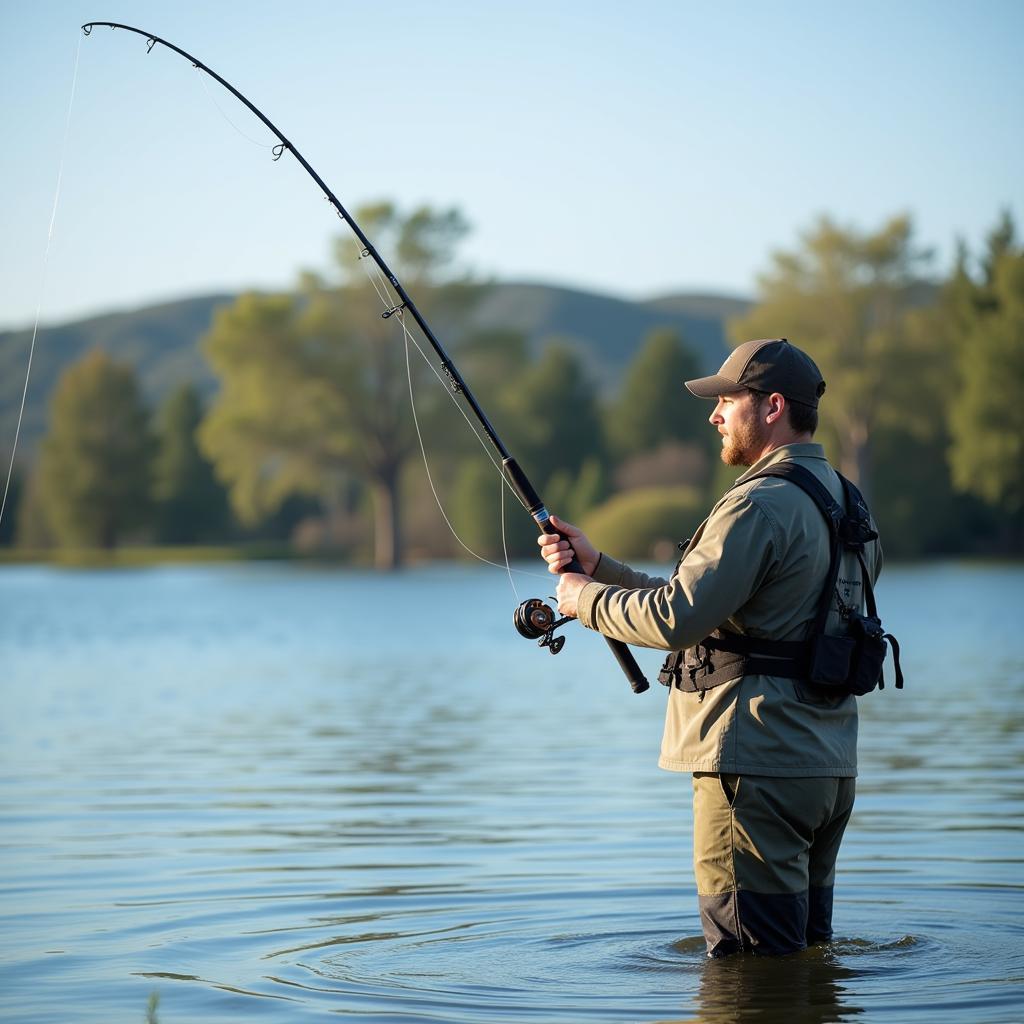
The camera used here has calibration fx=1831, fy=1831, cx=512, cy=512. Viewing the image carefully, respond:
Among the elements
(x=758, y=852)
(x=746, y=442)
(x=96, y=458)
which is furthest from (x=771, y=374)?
(x=96, y=458)

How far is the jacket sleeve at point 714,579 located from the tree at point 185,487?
313 feet

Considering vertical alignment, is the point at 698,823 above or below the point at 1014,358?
below

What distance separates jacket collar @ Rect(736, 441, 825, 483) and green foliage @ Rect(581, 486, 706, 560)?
49.4 meters

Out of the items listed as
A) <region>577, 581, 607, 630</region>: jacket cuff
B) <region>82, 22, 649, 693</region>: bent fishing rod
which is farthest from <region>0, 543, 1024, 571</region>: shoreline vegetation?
<region>577, 581, 607, 630</region>: jacket cuff

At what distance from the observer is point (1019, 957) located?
5.75 m

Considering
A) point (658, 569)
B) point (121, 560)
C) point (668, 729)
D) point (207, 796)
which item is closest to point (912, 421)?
point (658, 569)

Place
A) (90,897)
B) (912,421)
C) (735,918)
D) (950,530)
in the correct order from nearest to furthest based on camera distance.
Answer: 1. (735,918)
2. (90,897)
3. (912,421)
4. (950,530)

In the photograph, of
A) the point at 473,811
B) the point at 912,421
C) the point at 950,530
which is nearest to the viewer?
the point at 473,811

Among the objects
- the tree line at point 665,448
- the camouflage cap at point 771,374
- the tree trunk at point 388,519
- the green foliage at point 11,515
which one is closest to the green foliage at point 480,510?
the tree line at point 665,448

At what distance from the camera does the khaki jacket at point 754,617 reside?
478 centimetres

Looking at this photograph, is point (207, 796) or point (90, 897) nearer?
point (90, 897)

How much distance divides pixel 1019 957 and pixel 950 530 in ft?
192

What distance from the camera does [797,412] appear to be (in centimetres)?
512

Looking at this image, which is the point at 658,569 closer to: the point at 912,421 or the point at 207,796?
the point at 912,421
